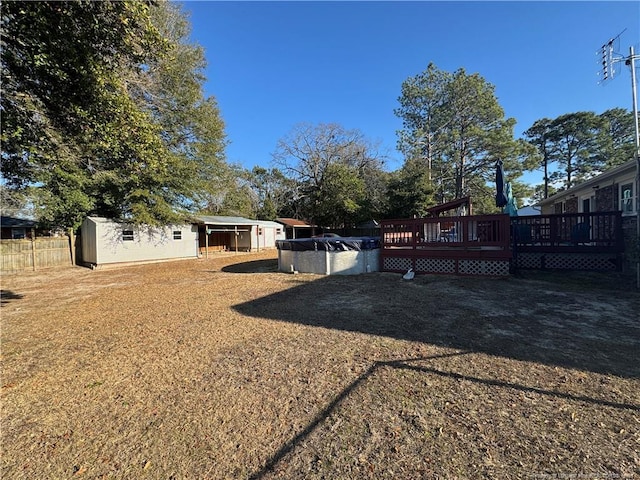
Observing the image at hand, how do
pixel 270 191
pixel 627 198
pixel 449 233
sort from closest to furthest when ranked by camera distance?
pixel 627 198 → pixel 449 233 → pixel 270 191

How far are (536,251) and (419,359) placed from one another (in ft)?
25.4

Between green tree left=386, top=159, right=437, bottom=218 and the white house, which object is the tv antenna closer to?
green tree left=386, top=159, right=437, bottom=218

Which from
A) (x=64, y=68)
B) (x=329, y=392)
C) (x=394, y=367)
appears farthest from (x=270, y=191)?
(x=329, y=392)

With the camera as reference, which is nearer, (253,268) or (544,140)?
(253,268)

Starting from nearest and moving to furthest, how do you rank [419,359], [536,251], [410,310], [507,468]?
1. [507,468]
2. [419,359]
3. [410,310]
4. [536,251]

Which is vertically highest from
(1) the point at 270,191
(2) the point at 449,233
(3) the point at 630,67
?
(1) the point at 270,191

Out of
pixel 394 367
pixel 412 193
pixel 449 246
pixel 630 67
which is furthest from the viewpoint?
pixel 412 193

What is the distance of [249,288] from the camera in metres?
7.76

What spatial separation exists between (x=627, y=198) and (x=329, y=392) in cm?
1096

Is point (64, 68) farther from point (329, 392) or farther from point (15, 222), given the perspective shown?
point (15, 222)

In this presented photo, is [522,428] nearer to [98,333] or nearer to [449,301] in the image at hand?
[449,301]

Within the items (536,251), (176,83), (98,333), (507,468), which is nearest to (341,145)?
(176,83)

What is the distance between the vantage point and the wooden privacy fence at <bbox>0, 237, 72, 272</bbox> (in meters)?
12.6

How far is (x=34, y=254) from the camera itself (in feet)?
43.7
